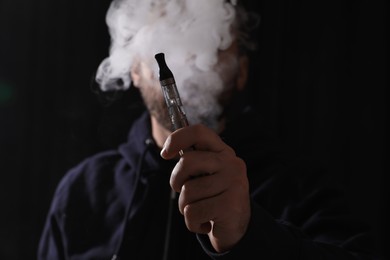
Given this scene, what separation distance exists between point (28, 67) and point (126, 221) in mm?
706

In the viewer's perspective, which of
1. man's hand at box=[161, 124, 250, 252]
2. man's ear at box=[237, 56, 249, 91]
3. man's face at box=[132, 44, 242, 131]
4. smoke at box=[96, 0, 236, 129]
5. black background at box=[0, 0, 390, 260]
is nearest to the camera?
man's hand at box=[161, 124, 250, 252]

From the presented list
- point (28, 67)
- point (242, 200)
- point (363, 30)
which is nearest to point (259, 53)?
point (363, 30)

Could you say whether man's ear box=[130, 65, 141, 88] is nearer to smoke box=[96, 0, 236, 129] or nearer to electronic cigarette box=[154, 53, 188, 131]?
smoke box=[96, 0, 236, 129]

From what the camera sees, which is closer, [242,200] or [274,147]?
[242,200]

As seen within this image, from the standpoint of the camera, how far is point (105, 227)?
4.51 feet

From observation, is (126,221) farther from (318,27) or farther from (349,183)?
(318,27)

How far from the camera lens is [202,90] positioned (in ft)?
4.36

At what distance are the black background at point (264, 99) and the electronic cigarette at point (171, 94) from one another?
1.06m

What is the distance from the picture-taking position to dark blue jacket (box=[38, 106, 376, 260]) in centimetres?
125

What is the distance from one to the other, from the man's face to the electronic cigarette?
516mm

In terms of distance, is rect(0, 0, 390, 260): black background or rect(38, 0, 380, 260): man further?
rect(0, 0, 390, 260): black background

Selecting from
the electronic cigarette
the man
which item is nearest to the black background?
the man

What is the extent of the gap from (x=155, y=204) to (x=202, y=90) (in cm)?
35

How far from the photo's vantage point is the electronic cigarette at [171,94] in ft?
2.31
